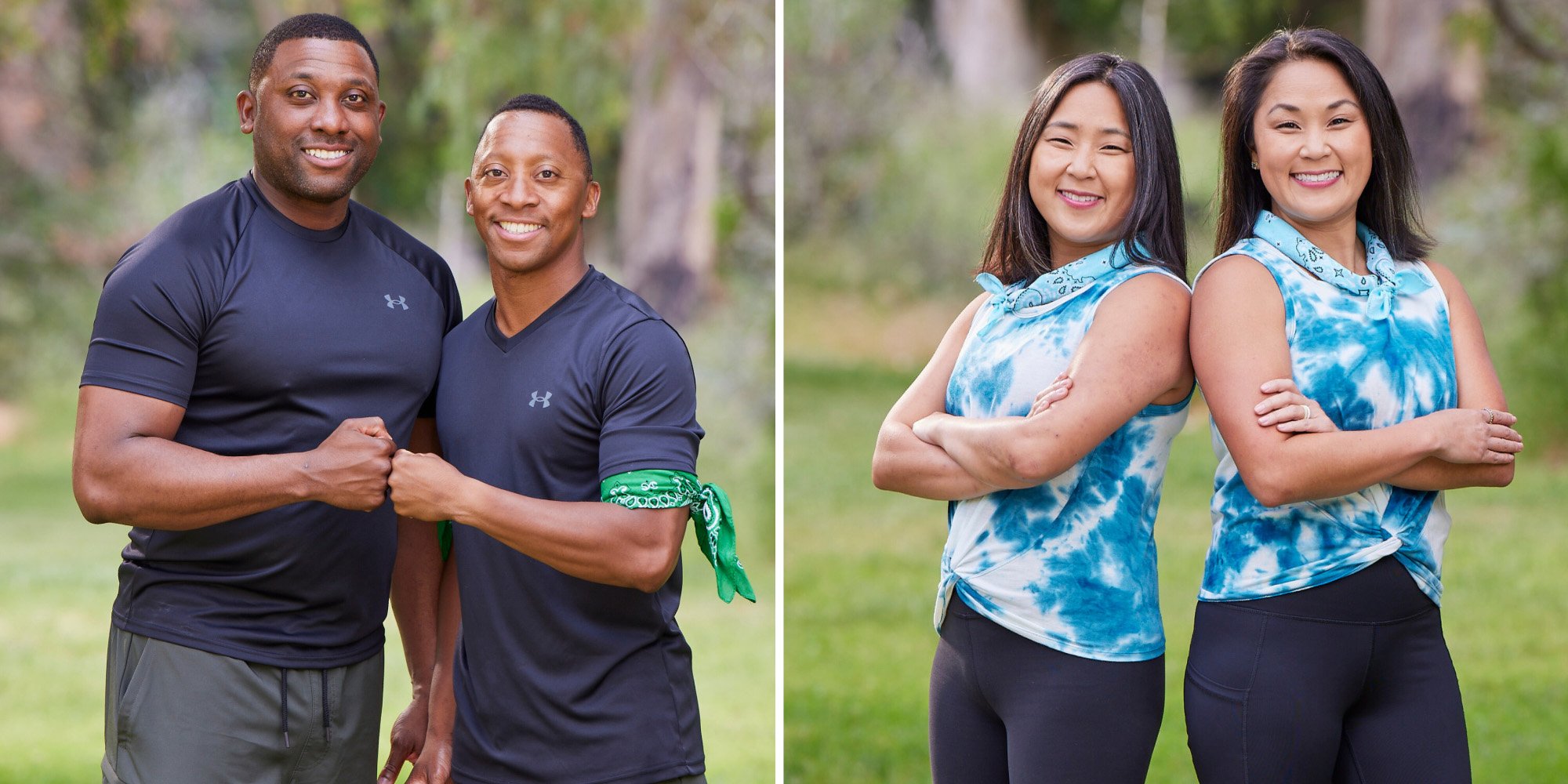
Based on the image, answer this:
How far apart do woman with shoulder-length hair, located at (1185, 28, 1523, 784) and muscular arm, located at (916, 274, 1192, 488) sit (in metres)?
0.05

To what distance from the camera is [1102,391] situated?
216 centimetres

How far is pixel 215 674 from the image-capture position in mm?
2402

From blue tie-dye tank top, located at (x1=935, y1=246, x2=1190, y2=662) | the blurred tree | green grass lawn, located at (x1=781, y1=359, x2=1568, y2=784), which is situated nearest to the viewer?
blue tie-dye tank top, located at (x1=935, y1=246, x2=1190, y2=662)

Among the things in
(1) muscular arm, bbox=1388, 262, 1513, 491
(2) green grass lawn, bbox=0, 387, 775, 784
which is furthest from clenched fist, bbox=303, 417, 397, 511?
(2) green grass lawn, bbox=0, 387, 775, 784

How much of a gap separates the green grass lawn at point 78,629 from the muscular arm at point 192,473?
351cm

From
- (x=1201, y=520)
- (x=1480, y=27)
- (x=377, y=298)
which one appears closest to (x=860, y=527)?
(x=1201, y=520)

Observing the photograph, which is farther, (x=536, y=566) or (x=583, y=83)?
(x=583, y=83)

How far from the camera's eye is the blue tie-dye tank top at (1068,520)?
7.22 feet

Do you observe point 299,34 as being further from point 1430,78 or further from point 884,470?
point 1430,78

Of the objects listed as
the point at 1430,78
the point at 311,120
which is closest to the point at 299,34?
the point at 311,120

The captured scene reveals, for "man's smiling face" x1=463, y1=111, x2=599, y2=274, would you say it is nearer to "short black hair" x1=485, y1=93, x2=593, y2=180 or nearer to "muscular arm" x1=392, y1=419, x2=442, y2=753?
"short black hair" x1=485, y1=93, x2=593, y2=180

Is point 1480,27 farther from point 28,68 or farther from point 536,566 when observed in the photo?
point 28,68

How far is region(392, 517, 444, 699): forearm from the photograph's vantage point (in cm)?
262

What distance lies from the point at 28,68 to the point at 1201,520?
9.56 meters
